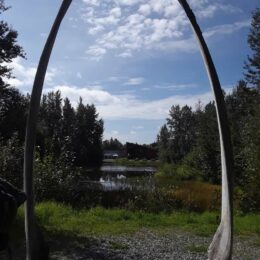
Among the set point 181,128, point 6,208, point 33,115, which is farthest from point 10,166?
point 181,128

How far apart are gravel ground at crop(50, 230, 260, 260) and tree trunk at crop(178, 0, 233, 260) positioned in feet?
12.7

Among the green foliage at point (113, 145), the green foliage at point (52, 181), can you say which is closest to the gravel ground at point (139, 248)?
the green foliage at point (52, 181)

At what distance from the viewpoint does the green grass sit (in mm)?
12141

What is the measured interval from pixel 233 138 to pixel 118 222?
20.6 m

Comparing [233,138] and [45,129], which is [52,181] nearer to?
[233,138]

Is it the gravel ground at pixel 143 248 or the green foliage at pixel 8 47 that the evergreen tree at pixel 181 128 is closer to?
the green foliage at pixel 8 47

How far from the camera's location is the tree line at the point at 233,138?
17.7 meters

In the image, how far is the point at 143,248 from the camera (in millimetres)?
10148

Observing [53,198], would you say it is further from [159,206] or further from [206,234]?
[206,234]

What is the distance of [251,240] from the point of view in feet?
38.3

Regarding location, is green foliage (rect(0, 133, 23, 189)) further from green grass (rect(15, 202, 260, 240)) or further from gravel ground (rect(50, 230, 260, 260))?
gravel ground (rect(50, 230, 260, 260))

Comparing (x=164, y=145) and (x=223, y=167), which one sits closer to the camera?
(x=223, y=167)

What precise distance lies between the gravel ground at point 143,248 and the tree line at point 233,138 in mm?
6263

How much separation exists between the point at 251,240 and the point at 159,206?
5.46m
